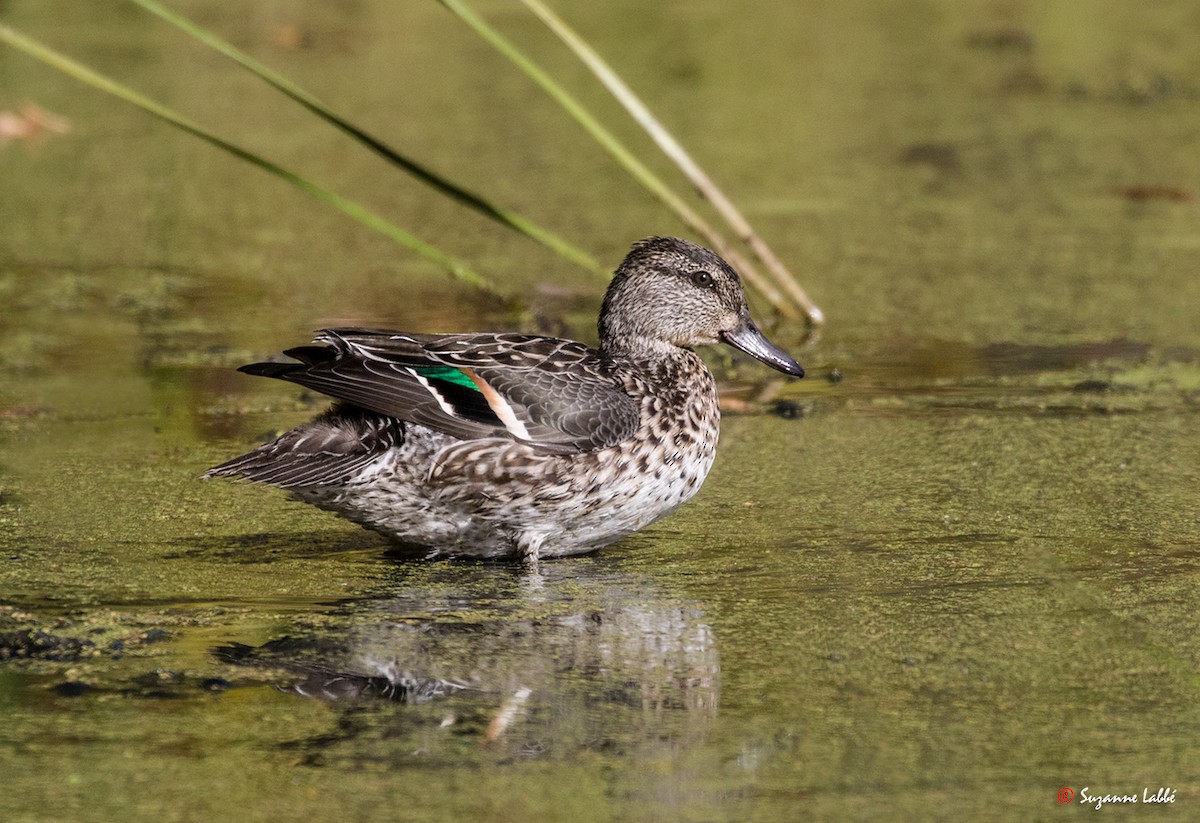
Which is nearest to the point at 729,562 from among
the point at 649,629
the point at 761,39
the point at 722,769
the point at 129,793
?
the point at 649,629

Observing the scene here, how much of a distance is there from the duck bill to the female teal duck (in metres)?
0.43

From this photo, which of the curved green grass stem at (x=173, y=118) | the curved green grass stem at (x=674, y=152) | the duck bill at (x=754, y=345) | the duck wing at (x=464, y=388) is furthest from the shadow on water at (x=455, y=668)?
the curved green grass stem at (x=674, y=152)

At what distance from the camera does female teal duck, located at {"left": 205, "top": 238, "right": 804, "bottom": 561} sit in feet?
13.1

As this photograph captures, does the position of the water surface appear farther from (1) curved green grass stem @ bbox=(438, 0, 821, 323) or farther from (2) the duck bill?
(2) the duck bill

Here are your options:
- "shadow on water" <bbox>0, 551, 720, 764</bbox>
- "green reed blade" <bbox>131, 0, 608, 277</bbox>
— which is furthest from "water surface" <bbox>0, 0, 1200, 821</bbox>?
"green reed blade" <bbox>131, 0, 608, 277</bbox>

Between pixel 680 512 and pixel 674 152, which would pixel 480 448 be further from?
pixel 674 152

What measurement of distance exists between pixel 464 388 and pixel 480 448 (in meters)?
0.14

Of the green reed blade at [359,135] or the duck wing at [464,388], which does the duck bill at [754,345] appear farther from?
the green reed blade at [359,135]

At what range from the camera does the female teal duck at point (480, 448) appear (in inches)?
157

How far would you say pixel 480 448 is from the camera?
402cm

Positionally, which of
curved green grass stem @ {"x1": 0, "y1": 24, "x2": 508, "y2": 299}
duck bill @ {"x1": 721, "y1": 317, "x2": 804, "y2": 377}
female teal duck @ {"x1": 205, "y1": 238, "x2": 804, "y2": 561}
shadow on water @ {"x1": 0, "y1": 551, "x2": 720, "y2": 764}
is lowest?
shadow on water @ {"x1": 0, "y1": 551, "x2": 720, "y2": 764}

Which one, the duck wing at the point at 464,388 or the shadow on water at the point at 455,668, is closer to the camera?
the shadow on water at the point at 455,668

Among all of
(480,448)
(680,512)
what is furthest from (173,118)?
(680,512)

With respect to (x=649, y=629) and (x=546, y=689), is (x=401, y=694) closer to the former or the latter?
(x=546, y=689)
